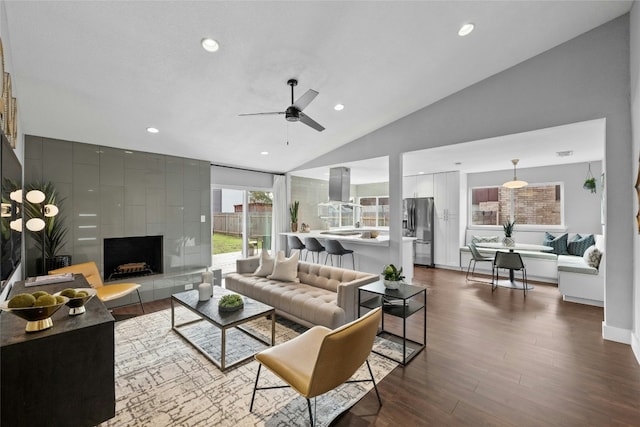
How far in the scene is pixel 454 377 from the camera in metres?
2.37

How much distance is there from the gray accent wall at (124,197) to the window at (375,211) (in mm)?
5593

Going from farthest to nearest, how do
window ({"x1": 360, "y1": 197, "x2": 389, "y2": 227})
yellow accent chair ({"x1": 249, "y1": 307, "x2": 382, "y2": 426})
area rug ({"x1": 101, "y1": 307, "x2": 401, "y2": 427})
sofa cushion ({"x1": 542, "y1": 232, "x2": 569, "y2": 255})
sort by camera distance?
window ({"x1": 360, "y1": 197, "x2": 389, "y2": 227})
sofa cushion ({"x1": 542, "y1": 232, "x2": 569, "y2": 255})
area rug ({"x1": 101, "y1": 307, "x2": 401, "y2": 427})
yellow accent chair ({"x1": 249, "y1": 307, "x2": 382, "y2": 426})

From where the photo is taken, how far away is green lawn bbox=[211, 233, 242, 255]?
6.08 metres

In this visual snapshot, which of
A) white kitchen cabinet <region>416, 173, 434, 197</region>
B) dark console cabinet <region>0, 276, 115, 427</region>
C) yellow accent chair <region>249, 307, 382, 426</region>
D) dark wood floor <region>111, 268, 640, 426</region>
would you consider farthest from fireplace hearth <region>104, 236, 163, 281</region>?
white kitchen cabinet <region>416, 173, 434, 197</region>

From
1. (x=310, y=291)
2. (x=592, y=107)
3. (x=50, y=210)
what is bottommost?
(x=310, y=291)

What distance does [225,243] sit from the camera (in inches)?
249

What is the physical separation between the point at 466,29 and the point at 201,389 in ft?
13.8

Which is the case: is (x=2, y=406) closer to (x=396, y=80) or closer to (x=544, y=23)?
(x=396, y=80)

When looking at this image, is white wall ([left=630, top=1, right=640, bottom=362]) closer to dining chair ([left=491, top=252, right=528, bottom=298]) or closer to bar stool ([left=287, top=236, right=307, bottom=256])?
dining chair ([left=491, top=252, right=528, bottom=298])

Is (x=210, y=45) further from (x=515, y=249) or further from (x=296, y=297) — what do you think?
(x=515, y=249)

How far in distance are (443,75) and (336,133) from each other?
6.45 ft

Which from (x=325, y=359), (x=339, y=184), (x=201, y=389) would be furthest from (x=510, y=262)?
(x=201, y=389)

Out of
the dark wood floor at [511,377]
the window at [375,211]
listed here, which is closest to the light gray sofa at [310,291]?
the dark wood floor at [511,377]

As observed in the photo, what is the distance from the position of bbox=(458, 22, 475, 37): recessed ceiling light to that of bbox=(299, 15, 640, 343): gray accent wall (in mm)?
1217
